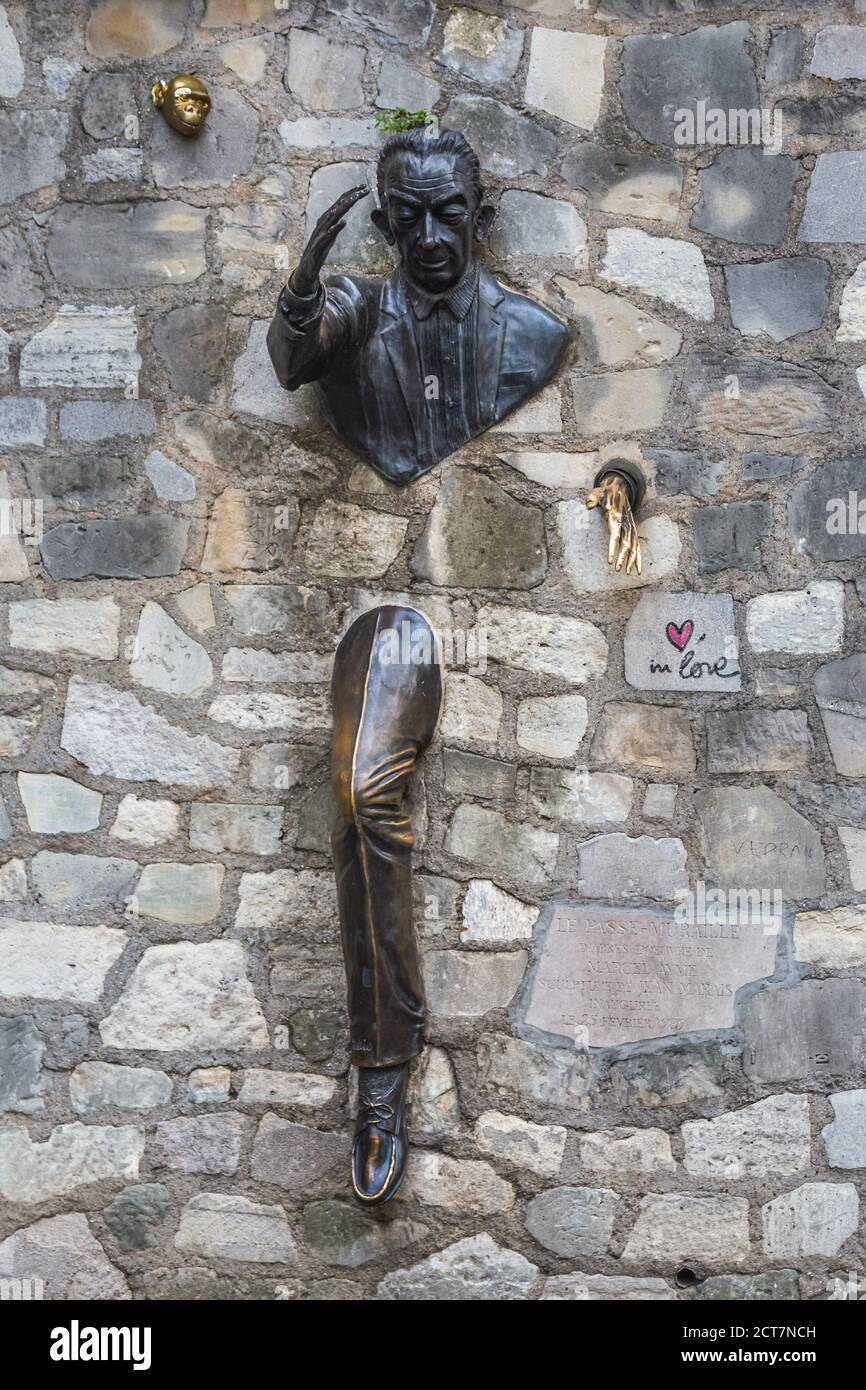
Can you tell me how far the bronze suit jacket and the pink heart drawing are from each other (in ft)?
1.92

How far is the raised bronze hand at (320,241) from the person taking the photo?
122 inches

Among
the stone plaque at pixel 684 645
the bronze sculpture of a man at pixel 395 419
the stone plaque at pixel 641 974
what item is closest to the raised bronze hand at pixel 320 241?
the bronze sculpture of a man at pixel 395 419

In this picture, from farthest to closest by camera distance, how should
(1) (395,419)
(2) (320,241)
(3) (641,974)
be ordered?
1. (1) (395,419)
2. (3) (641,974)
3. (2) (320,241)

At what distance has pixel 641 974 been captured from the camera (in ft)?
11.3

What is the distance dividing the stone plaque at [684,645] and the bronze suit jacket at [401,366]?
55 cm

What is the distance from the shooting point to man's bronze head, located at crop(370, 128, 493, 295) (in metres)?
3.38

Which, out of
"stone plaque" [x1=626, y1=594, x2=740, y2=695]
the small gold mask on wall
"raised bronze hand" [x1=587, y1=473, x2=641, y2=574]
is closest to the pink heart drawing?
"stone plaque" [x1=626, y1=594, x2=740, y2=695]

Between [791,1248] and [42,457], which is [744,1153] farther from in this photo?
[42,457]

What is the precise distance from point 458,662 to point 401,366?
640 mm

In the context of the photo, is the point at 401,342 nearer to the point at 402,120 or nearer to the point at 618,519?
the point at 402,120

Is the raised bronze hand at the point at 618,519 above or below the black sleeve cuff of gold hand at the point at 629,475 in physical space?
below

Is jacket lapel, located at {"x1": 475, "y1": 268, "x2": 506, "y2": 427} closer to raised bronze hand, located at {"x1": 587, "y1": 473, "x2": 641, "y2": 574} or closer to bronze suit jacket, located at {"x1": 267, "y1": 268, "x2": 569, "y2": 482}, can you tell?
bronze suit jacket, located at {"x1": 267, "y1": 268, "x2": 569, "y2": 482}

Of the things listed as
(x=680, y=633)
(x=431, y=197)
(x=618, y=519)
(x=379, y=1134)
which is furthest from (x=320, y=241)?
(x=379, y=1134)

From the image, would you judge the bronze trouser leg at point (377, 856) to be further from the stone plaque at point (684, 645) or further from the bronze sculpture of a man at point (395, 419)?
the stone plaque at point (684, 645)
